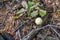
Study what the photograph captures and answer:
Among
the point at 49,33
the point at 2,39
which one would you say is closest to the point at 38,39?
the point at 49,33

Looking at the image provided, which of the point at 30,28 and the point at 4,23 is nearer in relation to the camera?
the point at 30,28

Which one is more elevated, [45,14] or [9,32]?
[45,14]

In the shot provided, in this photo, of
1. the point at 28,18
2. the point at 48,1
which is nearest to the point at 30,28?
the point at 28,18

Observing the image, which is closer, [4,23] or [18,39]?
[18,39]

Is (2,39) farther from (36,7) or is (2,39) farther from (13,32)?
(36,7)

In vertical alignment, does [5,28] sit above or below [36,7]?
below

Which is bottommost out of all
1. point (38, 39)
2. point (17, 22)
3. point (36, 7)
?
point (38, 39)

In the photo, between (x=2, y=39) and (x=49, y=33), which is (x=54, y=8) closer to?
(x=49, y=33)

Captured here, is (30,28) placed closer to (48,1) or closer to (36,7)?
(36,7)
